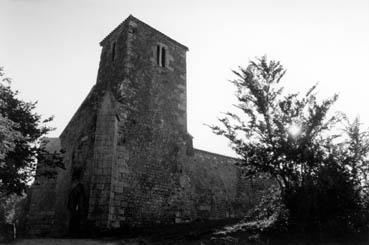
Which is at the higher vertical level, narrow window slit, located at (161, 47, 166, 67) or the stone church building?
narrow window slit, located at (161, 47, 166, 67)

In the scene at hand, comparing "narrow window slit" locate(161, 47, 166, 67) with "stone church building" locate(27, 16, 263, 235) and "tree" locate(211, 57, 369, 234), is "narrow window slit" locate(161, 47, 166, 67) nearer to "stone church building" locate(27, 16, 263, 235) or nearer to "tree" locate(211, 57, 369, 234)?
"stone church building" locate(27, 16, 263, 235)

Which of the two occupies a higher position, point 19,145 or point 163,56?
point 163,56

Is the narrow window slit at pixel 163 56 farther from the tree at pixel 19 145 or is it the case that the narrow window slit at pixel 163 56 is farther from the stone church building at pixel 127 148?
the tree at pixel 19 145

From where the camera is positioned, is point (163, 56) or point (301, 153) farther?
point (163, 56)

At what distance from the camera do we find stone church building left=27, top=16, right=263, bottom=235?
12820 mm

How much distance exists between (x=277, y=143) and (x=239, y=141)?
1.35 m

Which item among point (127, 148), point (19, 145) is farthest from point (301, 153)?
point (19, 145)

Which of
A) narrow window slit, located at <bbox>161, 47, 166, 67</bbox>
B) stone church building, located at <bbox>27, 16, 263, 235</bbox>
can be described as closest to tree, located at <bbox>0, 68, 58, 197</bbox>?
stone church building, located at <bbox>27, 16, 263, 235</bbox>

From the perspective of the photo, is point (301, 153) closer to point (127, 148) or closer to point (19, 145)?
point (127, 148)

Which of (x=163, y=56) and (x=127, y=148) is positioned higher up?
(x=163, y=56)

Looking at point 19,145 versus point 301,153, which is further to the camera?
point 19,145

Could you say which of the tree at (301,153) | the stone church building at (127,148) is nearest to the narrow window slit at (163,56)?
the stone church building at (127,148)

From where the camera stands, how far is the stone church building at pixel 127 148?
12.8 meters

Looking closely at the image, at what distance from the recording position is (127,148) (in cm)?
1380
